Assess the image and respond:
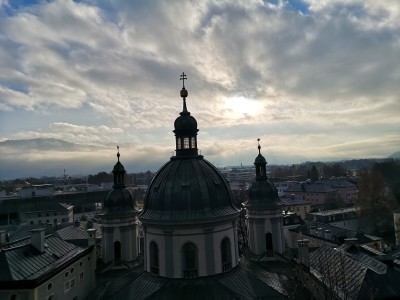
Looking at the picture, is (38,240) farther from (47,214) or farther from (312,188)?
(312,188)

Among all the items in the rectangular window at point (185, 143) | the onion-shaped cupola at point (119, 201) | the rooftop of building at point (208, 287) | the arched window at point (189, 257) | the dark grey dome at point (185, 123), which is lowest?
the rooftop of building at point (208, 287)

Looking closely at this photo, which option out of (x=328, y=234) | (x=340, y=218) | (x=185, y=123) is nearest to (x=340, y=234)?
(x=328, y=234)

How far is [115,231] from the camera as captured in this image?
112 ft

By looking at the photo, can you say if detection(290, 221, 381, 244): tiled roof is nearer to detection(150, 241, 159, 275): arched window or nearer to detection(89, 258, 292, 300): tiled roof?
detection(89, 258, 292, 300): tiled roof

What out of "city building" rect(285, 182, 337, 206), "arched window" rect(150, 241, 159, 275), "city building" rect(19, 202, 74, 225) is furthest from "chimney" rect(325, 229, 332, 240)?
"city building" rect(19, 202, 74, 225)

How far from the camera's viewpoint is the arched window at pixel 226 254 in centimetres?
2575

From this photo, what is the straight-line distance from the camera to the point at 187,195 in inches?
1011

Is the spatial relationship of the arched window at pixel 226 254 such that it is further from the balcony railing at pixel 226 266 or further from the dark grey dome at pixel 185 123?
the dark grey dome at pixel 185 123

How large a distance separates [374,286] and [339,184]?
96.3 meters

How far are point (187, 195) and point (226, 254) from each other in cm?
509

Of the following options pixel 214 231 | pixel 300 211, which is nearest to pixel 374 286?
pixel 214 231

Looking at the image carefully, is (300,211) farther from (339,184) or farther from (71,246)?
(71,246)

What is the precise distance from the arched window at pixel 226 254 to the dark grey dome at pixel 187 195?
1.91 meters

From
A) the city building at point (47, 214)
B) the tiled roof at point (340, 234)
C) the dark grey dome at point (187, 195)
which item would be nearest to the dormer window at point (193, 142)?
the dark grey dome at point (187, 195)
